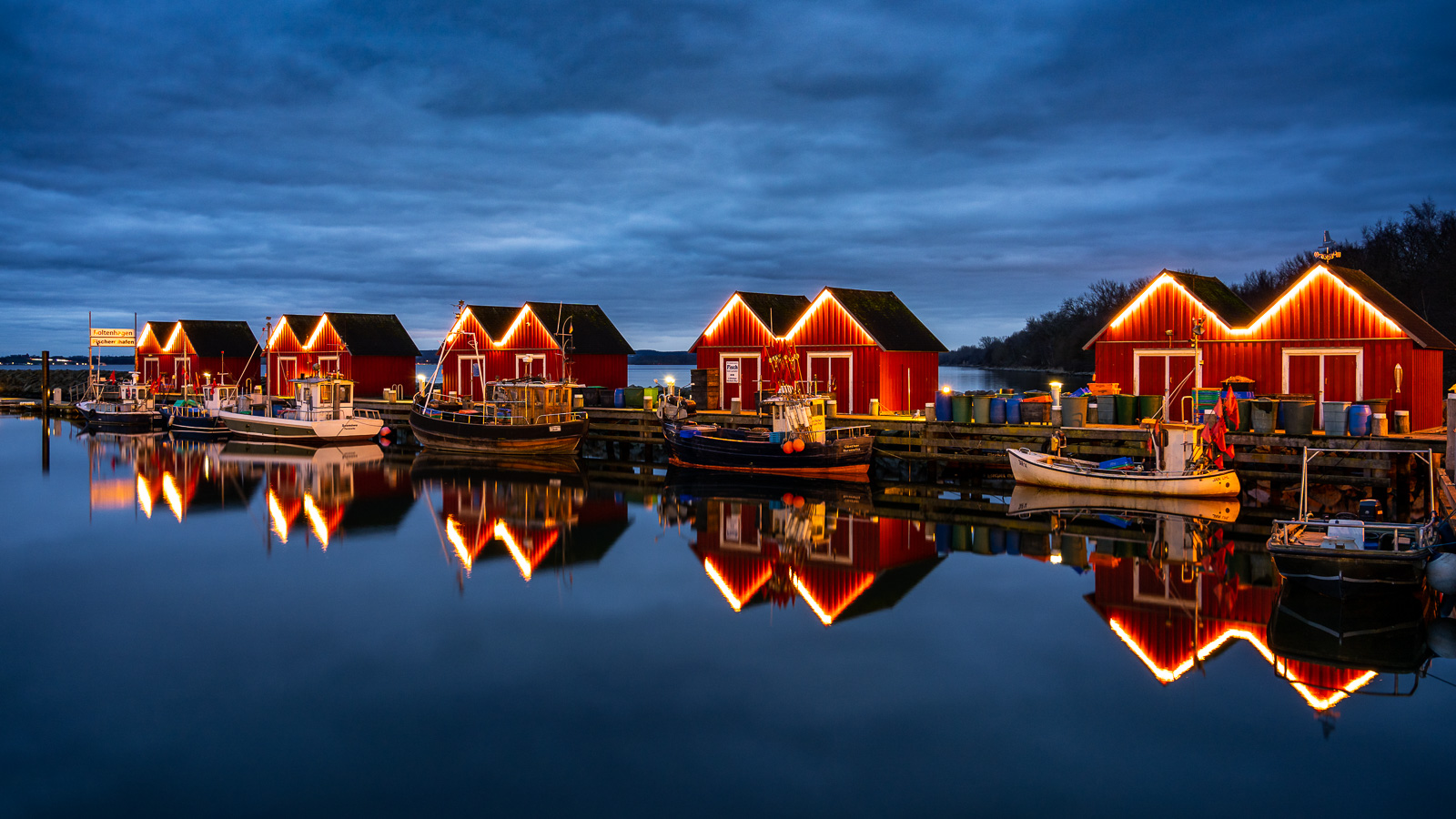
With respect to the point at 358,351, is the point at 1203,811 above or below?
below

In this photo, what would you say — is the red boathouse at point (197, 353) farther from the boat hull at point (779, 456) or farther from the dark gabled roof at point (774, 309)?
the boat hull at point (779, 456)

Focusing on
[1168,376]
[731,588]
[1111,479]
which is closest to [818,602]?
[731,588]

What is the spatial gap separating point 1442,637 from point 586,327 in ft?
125

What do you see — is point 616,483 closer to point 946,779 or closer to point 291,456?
point 291,456

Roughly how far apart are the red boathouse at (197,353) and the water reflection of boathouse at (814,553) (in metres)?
46.9

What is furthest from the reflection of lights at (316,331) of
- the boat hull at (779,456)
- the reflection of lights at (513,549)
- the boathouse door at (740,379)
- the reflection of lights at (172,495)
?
the reflection of lights at (513,549)

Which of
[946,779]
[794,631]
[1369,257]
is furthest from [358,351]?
[1369,257]

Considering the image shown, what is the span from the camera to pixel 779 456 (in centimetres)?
2886

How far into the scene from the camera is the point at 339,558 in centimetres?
1844

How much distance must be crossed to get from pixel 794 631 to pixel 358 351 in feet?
148

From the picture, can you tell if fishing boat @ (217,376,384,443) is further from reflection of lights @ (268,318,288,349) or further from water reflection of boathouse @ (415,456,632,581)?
reflection of lights @ (268,318,288,349)

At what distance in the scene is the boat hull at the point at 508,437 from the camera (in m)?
35.7

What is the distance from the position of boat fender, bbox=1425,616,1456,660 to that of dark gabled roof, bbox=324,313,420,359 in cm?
4960

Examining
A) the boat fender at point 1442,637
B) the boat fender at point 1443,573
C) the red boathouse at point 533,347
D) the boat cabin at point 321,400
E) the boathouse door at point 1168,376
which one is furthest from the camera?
the red boathouse at point 533,347
